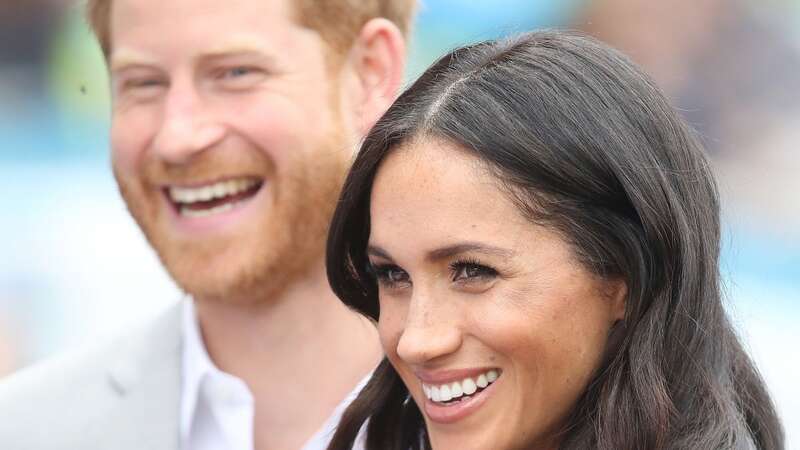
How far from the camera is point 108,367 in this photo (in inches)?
128

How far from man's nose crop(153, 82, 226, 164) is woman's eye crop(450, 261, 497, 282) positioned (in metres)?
0.93

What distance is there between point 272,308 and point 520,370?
3.38ft

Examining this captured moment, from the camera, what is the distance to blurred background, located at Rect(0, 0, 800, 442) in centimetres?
503

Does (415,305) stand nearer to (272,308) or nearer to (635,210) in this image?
(635,210)

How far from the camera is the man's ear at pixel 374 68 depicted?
3182 millimetres

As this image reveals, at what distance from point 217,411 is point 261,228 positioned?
433 millimetres

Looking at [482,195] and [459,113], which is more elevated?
[459,113]

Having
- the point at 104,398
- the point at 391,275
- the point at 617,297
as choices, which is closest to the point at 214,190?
the point at 104,398

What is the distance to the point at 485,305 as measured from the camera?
2.23 meters

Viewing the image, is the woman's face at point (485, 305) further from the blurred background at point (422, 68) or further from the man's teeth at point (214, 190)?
the blurred background at point (422, 68)

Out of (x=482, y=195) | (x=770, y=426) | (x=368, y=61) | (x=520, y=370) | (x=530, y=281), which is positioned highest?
(x=368, y=61)

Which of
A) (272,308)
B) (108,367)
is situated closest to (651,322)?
(272,308)

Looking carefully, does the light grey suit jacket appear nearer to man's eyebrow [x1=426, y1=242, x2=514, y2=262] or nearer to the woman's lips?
the woman's lips

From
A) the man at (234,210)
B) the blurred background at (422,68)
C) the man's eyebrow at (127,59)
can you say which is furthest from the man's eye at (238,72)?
the blurred background at (422,68)
